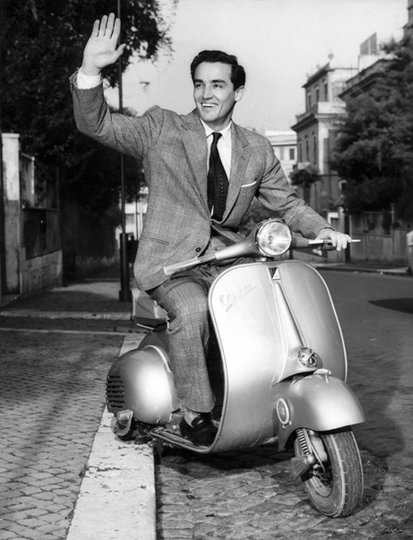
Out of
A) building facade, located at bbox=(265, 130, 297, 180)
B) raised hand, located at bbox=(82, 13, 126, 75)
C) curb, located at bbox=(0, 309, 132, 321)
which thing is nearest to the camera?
raised hand, located at bbox=(82, 13, 126, 75)

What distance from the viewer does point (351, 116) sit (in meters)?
45.9

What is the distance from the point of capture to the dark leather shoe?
3.83 metres

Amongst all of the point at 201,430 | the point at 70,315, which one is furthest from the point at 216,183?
the point at 70,315

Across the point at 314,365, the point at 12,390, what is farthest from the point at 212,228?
the point at 12,390

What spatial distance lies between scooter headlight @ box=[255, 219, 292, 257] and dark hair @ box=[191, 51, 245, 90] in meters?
0.90

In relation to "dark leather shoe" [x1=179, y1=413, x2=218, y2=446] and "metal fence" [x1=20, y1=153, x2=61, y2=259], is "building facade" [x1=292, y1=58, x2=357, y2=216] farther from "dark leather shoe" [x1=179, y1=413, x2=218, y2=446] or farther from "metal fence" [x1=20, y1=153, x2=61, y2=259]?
"dark leather shoe" [x1=179, y1=413, x2=218, y2=446]

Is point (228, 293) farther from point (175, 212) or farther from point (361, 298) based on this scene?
Result: point (361, 298)

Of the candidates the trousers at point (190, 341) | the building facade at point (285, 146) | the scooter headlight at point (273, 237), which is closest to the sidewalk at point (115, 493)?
the trousers at point (190, 341)

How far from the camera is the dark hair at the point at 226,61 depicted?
4.11 m

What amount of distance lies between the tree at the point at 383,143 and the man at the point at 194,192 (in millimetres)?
35410

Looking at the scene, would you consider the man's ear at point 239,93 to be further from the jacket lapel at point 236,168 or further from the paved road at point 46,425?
the paved road at point 46,425

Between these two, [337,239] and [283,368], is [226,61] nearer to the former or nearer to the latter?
[337,239]

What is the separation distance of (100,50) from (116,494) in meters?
1.77

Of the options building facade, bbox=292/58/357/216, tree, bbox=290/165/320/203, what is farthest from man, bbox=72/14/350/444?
tree, bbox=290/165/320/203
